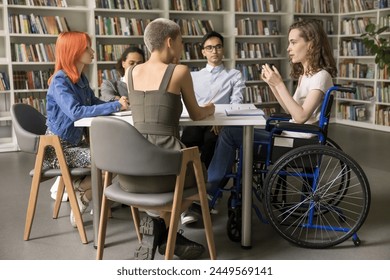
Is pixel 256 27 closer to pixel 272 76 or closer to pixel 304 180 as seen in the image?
pixel 272 76

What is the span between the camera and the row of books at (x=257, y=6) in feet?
20.3

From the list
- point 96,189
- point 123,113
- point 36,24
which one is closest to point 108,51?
point 36,24

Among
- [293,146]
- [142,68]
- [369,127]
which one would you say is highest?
[142,68]

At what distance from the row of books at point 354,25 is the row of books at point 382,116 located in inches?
44.7

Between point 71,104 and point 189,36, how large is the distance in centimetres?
357

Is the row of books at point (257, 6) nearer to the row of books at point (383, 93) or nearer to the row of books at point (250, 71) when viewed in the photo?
the row of books at point (250, 71)

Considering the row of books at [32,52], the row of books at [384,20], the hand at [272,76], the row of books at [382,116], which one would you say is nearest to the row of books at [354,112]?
the row of books at [382,116]

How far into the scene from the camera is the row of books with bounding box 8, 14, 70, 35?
5.01 metres

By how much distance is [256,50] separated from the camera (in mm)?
6426

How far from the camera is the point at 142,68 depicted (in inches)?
84.0

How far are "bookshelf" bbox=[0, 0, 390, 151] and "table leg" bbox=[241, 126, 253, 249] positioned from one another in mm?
3454

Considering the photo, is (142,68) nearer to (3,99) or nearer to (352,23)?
(3,99)
